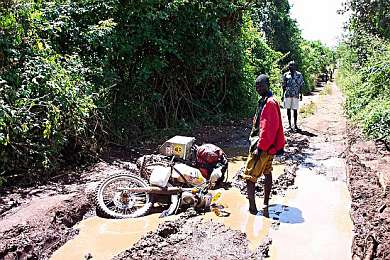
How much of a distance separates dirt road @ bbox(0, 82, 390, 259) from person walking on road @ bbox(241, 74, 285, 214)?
2.32ft

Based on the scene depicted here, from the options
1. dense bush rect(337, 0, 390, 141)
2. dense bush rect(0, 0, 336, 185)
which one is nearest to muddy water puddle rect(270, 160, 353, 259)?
dense bush rect(337, 0, 390, 141)

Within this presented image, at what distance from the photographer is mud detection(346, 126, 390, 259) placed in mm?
4694

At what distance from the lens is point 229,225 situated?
233 inches

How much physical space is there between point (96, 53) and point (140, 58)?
173 centimetres

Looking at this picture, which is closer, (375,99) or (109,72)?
(109,72)

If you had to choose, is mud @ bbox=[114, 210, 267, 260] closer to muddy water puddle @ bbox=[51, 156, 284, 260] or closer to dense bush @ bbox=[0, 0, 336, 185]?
muddy water puddle @ bbox=[51, 156, 284, 260]

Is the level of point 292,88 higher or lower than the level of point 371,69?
lower

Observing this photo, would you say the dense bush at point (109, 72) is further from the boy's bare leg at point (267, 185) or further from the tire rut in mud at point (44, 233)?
the boy's bare leg at point (267, 185)

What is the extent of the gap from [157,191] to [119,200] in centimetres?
60

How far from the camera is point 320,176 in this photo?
27.3 ft

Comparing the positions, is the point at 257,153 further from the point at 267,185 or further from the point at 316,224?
the point at 316,224

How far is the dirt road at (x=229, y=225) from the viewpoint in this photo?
4.85 metres

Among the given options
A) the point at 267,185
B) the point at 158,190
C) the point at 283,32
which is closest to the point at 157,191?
the point at 158,190

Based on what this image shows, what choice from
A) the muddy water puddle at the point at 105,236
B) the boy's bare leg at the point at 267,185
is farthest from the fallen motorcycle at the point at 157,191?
the boy's bare leg at the point at 267,185
